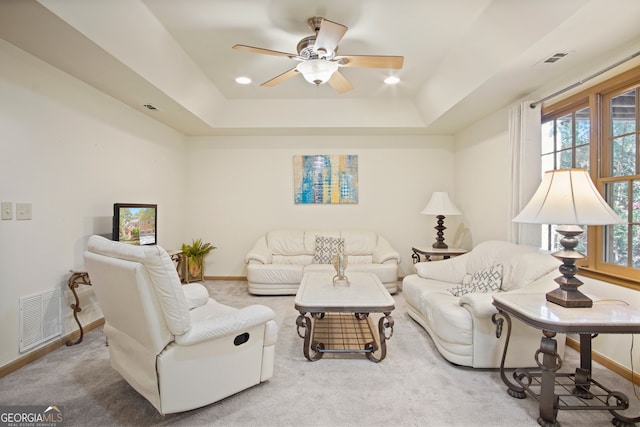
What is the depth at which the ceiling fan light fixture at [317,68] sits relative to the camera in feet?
8.16

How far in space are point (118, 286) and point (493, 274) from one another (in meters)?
2.99

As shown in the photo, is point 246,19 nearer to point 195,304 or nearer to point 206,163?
point 195,304

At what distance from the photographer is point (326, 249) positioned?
4637mm

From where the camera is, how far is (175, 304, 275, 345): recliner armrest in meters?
1.67

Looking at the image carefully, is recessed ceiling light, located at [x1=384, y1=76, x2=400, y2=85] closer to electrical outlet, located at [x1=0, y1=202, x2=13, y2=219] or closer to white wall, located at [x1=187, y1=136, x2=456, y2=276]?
white wall, located at [x1=187, y1=136, x2=456, y2=276]

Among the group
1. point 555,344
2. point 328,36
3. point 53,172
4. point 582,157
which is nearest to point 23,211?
point 53,172

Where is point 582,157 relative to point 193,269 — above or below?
above

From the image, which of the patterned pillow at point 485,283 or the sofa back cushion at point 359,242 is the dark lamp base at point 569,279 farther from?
the sofa back cushion at point 359,242

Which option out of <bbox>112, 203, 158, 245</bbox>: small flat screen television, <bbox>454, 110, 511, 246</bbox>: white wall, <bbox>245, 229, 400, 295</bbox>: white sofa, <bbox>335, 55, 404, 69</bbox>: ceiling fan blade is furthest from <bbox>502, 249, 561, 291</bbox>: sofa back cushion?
<bbox>112, 203, 158, 245</bbox>: small flat screen television

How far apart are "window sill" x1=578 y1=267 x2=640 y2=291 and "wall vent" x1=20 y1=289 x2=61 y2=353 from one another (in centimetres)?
456

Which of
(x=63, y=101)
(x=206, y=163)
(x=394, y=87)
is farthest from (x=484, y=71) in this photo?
(x=206, y=163)

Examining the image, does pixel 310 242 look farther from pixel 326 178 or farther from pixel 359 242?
pixel 326 178

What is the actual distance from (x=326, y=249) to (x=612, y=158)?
3318mm

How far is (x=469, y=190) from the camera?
453 centimetres
